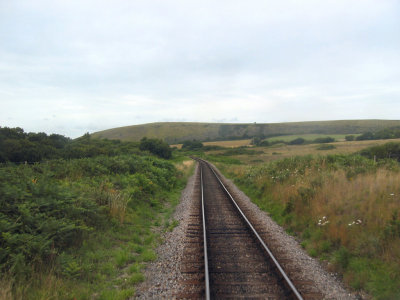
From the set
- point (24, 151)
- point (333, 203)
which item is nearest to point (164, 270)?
point (333, 203)

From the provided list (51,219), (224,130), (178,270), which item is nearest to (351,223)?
(178,270)

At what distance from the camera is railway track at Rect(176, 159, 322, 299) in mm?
4883

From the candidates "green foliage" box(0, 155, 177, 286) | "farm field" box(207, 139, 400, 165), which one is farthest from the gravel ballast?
"farm field" box(207, 139, 400, 165)

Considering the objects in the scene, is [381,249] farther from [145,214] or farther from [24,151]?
[24,151]

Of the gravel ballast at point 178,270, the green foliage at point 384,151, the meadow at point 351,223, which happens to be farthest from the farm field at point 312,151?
the gravel ballast at point 178,270

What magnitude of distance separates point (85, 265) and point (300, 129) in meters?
133

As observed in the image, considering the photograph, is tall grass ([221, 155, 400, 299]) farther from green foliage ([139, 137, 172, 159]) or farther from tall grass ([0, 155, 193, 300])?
green foliage ([139, 137, 172, 159])

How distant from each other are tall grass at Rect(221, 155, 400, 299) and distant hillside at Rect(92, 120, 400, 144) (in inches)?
4302

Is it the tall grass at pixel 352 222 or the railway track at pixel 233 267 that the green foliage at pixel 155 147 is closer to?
the tall grass at pixel 352 222

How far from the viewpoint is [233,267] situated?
5898 mm

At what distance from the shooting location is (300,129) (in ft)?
417

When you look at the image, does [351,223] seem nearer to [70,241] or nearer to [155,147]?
[70,241]

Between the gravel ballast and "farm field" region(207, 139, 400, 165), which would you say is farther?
"farm field" region(207, 139, 400, 165)

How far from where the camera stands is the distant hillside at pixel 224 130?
116m
